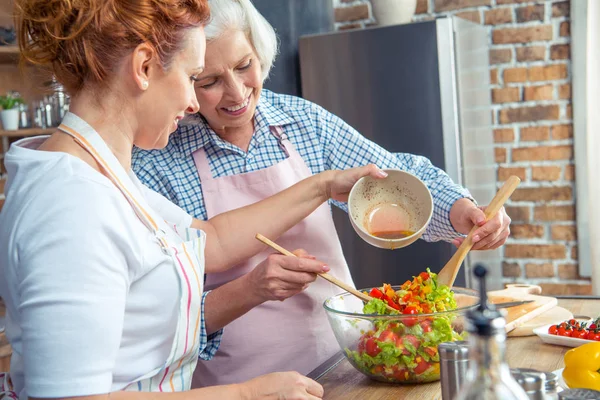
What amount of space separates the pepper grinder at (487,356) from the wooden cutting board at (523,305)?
0.85m

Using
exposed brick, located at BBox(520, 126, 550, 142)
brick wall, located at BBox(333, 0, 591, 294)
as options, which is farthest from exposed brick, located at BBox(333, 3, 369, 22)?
exposed brick, located at BBox(520, 126, 550, 142)

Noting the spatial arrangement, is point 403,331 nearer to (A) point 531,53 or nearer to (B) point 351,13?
(A) point 531,53

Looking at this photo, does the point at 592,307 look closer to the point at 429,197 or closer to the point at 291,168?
the point at 429,197

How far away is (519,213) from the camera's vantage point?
3.24 m

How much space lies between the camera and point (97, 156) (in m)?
1.00

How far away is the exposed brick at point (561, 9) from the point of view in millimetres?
3064

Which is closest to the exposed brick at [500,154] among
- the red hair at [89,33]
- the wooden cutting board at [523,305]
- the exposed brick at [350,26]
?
the exposed brick at [350,26]

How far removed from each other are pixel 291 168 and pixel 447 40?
1246 mm

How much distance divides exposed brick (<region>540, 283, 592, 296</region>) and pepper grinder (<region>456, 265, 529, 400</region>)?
9.09 ft

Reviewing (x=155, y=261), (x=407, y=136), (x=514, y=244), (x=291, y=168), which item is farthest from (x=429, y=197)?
(x=514, y=244)

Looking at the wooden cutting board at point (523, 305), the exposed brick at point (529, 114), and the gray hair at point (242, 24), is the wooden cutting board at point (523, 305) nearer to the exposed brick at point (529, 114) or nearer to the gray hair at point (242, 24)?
the gray hair at point (242, 24)

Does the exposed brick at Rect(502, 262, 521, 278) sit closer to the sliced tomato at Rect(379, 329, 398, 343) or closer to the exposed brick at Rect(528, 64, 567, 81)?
the exposed brick at Rect(528, 64, 567, 81)

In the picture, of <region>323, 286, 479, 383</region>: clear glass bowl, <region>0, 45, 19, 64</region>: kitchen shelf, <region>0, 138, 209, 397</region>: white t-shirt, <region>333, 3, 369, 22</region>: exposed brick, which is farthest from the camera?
<region>333, 3, 369, 22</region>: exposed brick

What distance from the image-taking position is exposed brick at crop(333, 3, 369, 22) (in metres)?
3.44
